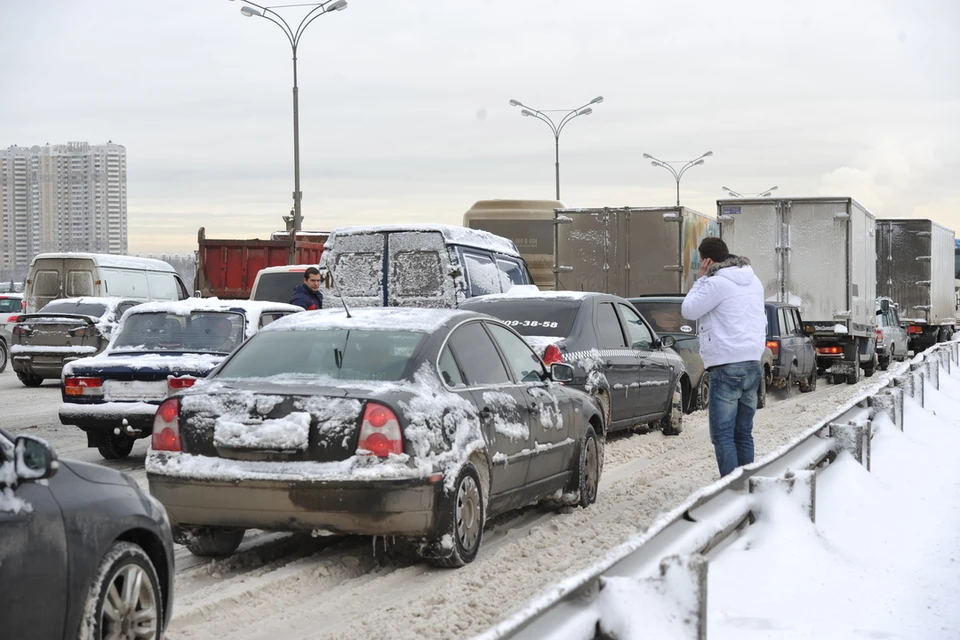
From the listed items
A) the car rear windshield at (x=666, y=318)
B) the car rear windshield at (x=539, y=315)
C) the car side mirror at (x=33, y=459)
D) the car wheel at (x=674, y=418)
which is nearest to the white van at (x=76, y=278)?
the car rear windshield at (x=666, y=318)

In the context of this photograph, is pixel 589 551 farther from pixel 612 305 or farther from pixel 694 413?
pixel 694 413

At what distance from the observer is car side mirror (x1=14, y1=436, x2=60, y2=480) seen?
380 cm

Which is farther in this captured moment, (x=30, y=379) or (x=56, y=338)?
(x=30, y=379)

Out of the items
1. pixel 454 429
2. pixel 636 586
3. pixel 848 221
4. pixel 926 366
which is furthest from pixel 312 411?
pixel 848 221

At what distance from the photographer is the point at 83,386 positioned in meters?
11.1

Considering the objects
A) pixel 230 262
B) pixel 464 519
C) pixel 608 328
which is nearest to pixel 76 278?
pixel 230 262

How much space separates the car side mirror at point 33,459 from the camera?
380 centimetres

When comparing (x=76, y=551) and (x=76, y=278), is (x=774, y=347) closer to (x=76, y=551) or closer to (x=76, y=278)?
(x=76, y=278)

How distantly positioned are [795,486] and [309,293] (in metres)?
9.77

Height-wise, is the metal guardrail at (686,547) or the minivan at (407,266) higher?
the minivan at (407,266)

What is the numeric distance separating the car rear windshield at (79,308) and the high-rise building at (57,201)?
125145 mm

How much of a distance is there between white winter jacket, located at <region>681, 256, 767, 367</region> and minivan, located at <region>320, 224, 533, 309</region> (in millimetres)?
5354

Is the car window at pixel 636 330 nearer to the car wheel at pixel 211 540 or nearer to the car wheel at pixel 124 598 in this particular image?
the car wheel at pixel 211 540

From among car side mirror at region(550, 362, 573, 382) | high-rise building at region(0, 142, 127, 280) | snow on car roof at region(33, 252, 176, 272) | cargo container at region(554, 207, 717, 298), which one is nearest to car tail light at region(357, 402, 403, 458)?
car side mirror at region(550, 362, 573, 382)
